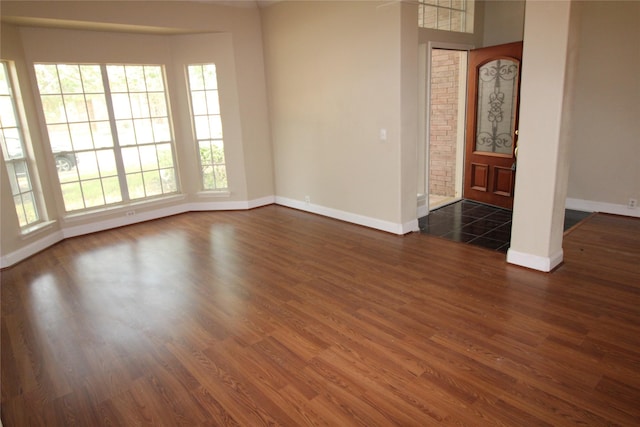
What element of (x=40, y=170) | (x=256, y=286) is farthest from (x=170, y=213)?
(x=256, y=286)

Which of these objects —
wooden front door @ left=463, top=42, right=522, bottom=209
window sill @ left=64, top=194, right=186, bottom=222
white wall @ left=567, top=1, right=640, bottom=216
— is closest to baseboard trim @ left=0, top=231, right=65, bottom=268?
window sill @ left=64, top=194, right=186, bottom=222

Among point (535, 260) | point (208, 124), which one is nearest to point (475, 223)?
point (535, 260)

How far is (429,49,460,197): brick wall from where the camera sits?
602cm

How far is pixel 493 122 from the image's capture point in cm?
550

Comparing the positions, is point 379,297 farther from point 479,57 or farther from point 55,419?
point 479,57

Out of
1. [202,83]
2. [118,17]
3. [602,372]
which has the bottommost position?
[602,372]

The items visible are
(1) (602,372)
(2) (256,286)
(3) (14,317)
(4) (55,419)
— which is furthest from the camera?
(2) (256,286)

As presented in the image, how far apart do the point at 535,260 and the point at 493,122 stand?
2.46m

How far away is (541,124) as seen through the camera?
11.3 ft

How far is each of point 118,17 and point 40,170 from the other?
2074 millimetres

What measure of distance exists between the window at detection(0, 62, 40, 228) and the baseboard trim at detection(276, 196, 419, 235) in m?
3.32

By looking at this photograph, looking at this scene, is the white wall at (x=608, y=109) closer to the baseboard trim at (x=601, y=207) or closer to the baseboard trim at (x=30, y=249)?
the baseboard trim at (x=601, y=207)

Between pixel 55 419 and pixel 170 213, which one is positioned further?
pixel 170 213

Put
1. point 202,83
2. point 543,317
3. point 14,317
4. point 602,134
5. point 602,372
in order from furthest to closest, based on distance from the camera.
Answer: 1. point 202,83
2. point 602,134
3. point 14,317
4. point 543,317
5. point 602,372
